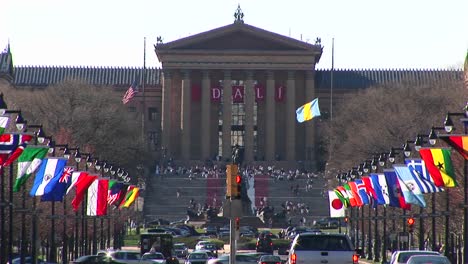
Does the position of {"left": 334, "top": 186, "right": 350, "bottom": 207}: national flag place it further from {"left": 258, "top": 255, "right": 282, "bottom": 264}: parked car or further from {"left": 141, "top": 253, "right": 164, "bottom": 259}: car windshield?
{"left": 258, "top": 255, "right": 282, "bottom": 264}: parked car

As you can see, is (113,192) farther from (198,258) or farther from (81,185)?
(81,185)

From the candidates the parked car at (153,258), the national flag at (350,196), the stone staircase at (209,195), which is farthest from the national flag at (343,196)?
the stone staircase at (209,195)

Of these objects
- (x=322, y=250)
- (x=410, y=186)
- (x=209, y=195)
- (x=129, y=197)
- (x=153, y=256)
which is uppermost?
(x=209, y=195)

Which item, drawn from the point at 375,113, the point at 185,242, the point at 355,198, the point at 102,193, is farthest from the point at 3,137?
the point at 375,113

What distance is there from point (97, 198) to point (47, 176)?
13.8 meters

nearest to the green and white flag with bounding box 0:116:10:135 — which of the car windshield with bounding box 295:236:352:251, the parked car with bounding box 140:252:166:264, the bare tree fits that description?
the car windshield with bounding box 295:236:352:251

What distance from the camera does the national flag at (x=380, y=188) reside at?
78.5m

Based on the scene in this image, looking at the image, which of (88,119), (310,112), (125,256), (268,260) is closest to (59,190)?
(125,256)

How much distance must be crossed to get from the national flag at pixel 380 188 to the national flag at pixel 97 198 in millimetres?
11850

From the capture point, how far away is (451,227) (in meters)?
83.1

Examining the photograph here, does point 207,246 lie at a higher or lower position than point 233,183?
lower

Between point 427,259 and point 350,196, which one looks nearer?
point 427,259

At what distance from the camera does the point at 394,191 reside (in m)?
76.4

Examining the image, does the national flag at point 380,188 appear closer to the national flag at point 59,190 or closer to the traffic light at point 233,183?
the national flag at point 59,190
